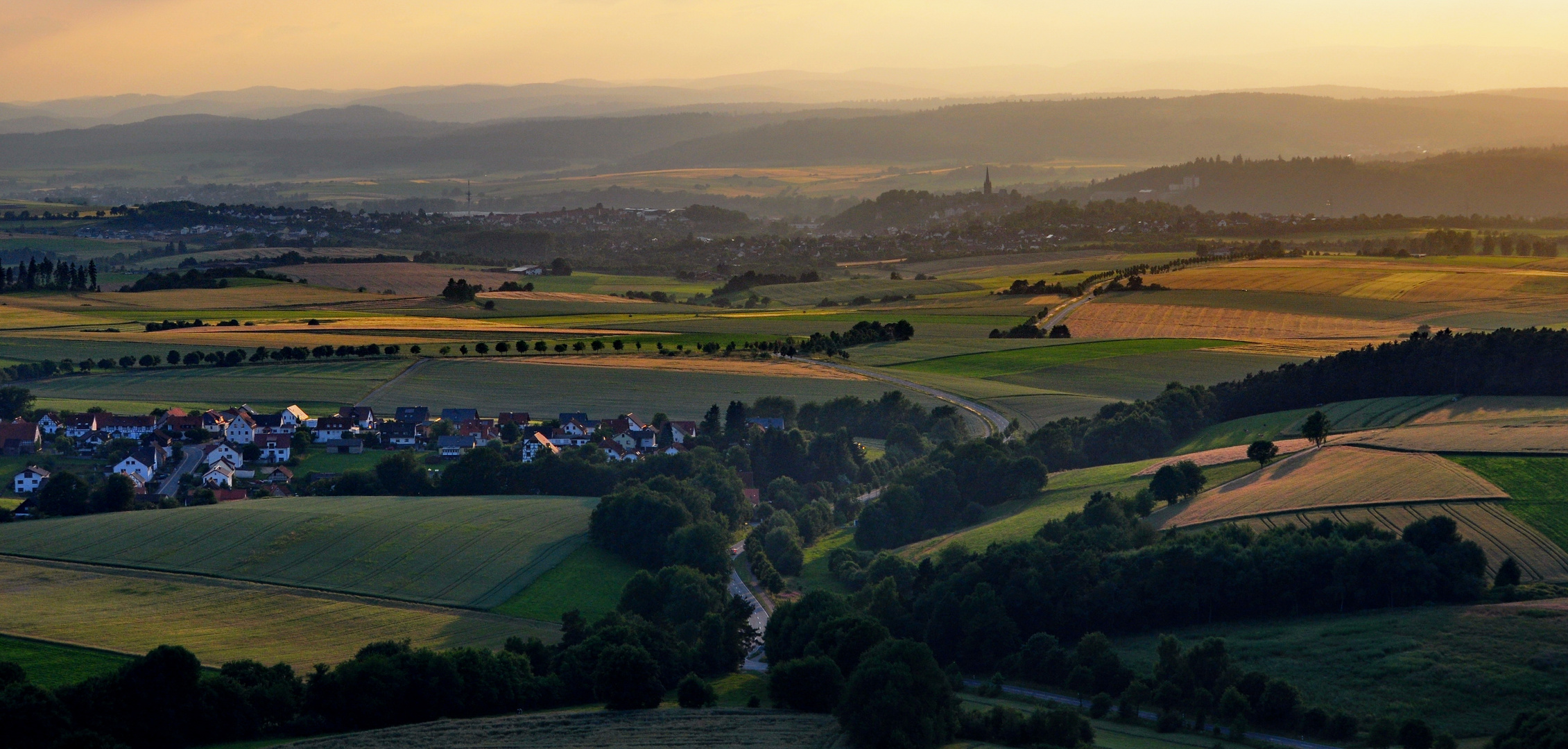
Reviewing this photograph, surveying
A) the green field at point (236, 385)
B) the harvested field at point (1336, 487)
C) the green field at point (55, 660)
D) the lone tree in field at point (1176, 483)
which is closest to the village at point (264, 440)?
the green field at point (236, 385)

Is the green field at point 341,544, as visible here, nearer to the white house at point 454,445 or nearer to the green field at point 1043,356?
the white house at point 454,445

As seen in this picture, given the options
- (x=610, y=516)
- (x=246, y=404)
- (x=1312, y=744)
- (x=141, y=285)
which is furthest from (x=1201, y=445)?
(x=141, y=285)

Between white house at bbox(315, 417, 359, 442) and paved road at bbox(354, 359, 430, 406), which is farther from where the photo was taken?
paved road at bbox(354, 359, 430, 406)

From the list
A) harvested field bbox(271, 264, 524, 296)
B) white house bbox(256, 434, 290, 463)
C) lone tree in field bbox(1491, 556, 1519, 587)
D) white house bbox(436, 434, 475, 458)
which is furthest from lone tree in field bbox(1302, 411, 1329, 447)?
harvested field bbox(271, 264, 524, 296)

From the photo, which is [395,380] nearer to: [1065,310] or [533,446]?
[533,446]

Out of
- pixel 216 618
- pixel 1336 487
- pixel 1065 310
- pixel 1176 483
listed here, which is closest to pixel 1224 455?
pixel 1176 483

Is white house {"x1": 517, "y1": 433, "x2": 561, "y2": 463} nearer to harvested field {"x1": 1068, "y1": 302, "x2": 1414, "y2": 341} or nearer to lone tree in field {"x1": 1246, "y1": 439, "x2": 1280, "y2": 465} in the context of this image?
lone tree in field {"x1": 1246, "y1": 439, "x2": 1280, "y2": 465}

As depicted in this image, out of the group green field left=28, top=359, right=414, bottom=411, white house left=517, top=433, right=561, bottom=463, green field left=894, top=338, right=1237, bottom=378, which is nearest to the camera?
white house left=517, top=433, right=561, bottom=463
